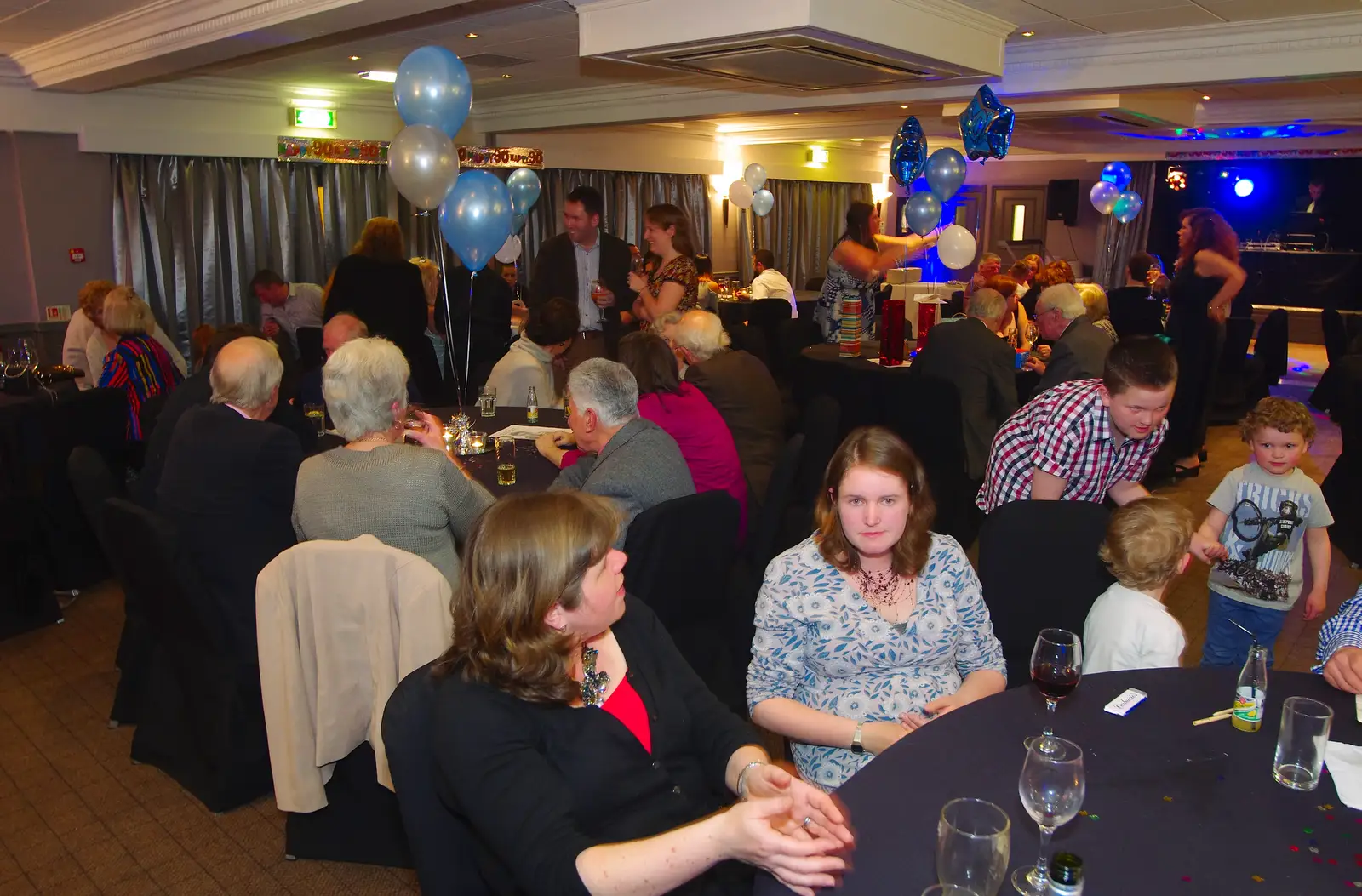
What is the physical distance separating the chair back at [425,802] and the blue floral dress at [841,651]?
2.30 ft

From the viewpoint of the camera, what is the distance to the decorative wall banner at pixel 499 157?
9.66 m

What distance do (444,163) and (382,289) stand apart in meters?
1.65

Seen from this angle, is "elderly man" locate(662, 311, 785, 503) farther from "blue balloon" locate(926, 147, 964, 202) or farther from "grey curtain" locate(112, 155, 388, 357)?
"grey curtain" locate(112, 155, 388, 357)

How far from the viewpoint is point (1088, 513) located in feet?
7.89

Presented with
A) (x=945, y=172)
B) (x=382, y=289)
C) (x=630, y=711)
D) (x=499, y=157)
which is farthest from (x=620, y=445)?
(x=499, y=157)

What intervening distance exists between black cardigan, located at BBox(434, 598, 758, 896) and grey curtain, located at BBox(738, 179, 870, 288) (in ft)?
40.2

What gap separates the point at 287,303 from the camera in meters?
A: 7.64

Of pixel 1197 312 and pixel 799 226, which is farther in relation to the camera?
pixel 799 226

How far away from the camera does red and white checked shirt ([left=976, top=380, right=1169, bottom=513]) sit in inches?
110

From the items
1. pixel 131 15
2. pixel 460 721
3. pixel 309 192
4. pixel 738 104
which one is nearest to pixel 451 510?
pixel 460 721

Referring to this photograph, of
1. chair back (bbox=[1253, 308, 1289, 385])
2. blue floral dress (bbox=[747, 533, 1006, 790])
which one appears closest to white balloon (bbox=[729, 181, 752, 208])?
chair back (bbox=[1253, 308, 1289, 385])

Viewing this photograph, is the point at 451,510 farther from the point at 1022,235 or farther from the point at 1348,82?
the point at 1022,235

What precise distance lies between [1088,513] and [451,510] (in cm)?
165

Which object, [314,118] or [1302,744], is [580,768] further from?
[314,118]
